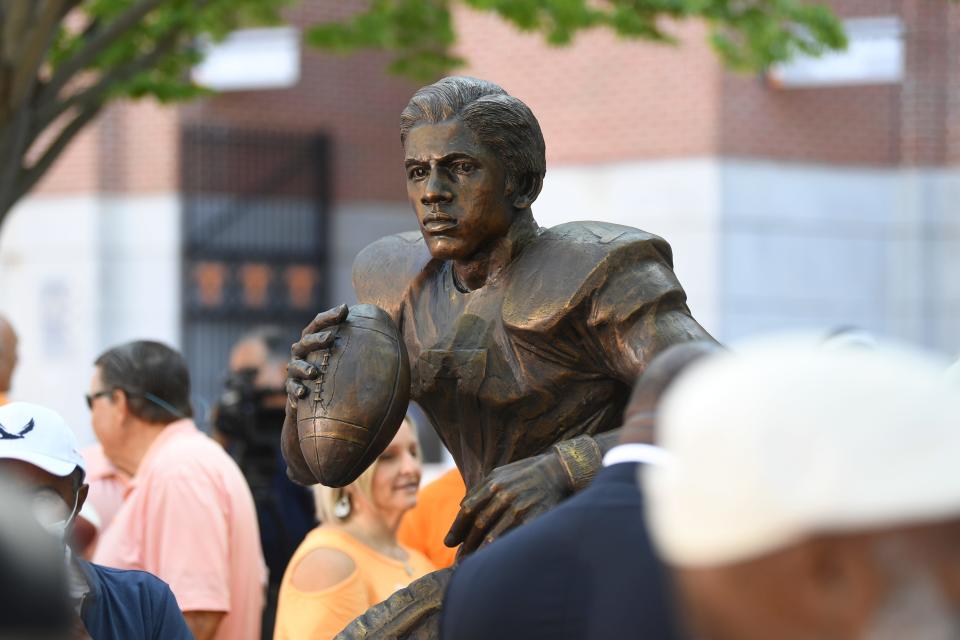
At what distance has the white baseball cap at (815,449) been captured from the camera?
1.49 metres

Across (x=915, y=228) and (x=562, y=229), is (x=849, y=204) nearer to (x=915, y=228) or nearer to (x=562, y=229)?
(x=915, y=228)

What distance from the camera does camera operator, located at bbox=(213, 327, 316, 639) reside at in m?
6.35

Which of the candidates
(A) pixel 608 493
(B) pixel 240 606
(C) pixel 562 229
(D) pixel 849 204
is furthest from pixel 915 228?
(A) pixel 608 493

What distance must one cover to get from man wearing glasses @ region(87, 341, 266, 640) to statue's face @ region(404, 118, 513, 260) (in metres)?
2.02

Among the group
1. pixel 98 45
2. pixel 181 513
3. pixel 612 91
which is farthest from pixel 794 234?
pixel 181 513

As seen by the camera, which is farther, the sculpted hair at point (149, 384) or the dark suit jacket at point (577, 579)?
the sculpted hair at point (149, 384)

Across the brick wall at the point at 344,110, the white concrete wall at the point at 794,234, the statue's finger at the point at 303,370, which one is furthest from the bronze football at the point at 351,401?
the brick wall at the point at 344,110

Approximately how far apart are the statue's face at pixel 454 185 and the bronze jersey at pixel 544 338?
16 cm

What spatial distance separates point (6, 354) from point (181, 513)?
61.4 inches

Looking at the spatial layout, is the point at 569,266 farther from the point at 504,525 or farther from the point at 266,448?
the point at 266,448

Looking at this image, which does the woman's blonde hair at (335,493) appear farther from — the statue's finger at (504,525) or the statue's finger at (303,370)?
the statue's finger at (504,525)

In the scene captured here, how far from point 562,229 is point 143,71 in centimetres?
656

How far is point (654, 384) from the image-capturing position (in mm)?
2346

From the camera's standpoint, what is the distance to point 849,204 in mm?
14266
